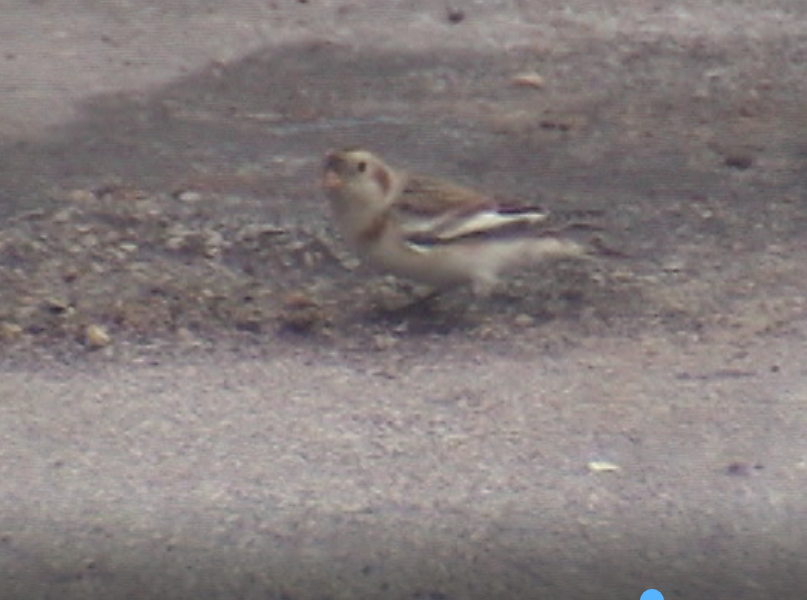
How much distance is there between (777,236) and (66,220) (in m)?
2.53

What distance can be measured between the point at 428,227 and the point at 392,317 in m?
0.35

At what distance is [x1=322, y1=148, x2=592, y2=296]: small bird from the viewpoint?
6750mm

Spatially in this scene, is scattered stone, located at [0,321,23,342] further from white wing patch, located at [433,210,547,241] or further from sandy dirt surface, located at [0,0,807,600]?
white wing patch, located at [433,210,547,241]

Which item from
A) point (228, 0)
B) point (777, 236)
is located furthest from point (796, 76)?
A: point (228, 0)

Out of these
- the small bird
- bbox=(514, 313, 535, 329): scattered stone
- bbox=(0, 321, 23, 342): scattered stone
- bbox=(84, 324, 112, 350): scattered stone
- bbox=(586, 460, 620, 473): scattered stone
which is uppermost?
the small bird

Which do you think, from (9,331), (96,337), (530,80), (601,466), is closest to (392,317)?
(96,337)

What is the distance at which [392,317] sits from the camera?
6902mm

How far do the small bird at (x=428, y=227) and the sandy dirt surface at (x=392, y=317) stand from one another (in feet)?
0.60

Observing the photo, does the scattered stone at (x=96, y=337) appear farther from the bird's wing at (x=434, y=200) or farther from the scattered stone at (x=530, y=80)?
the scattered stone at (x=530, y=80)

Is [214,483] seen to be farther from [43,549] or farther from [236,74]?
[236,74]

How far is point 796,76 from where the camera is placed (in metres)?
9.34

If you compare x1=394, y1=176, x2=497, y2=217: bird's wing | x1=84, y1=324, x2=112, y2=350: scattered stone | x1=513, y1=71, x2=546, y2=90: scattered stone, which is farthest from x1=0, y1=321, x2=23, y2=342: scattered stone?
x1=513, y1=71, x2=546, y2=90: scattered stone

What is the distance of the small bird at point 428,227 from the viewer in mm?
6750

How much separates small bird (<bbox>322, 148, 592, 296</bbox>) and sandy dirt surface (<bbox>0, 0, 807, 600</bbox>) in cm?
18
